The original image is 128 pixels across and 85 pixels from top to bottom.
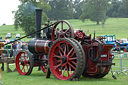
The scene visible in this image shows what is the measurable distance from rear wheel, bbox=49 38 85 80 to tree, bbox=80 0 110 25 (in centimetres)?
7304

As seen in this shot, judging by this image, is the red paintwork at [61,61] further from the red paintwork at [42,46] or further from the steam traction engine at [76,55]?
the red paintwork at [42,46]

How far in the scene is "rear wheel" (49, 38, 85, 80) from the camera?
964 cm

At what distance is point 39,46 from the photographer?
476 inches

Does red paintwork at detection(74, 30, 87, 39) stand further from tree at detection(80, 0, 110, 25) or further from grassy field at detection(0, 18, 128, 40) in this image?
tree at detection(80, 0, 110, 25)

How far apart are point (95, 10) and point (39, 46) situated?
75704mm

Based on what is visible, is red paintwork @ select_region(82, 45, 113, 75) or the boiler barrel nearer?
red paintwork @ select_region(82, 45, 113, 75)

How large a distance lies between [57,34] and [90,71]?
2.19 m

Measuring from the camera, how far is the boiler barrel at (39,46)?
11716mm

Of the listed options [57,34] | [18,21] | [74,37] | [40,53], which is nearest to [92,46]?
[74,37]

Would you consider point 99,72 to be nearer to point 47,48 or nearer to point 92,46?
point 92,46

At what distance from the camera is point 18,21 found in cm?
5222

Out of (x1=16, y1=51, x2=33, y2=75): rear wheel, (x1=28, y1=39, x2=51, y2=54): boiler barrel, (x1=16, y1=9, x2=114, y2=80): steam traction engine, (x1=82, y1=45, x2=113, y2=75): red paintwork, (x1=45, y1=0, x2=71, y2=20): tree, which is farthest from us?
(x1=45, y1=0, x2=71, y2=20): tree

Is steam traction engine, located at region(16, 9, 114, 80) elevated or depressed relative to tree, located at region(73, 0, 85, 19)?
depressed

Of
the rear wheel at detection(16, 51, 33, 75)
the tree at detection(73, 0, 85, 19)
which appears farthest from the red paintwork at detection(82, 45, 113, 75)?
the tree at detection(73, 0, 85, 19)
